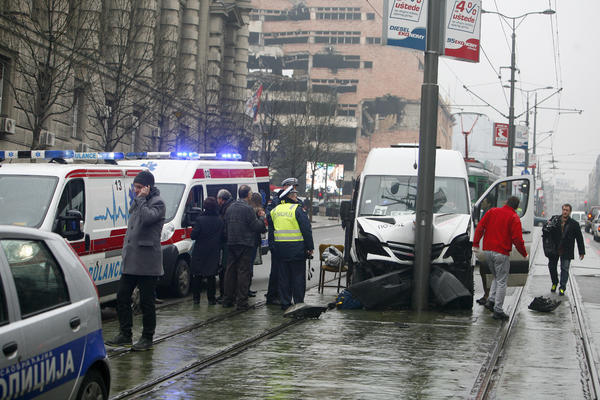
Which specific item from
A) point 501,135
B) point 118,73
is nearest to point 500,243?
point 118,73

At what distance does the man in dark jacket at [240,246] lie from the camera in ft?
43.0

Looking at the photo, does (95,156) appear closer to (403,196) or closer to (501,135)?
(403,196)

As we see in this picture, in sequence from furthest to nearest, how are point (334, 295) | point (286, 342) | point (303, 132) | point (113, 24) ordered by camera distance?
point (303, 132)
point (113, 24)
point (334, 295)
point (286, 342)

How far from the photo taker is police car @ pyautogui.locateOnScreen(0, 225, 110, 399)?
15.5 feet

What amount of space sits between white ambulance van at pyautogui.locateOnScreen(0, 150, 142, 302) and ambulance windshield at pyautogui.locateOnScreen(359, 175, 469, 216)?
4.23 meters

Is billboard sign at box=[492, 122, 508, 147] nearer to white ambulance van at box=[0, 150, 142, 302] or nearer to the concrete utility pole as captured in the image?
the concrete utility pole

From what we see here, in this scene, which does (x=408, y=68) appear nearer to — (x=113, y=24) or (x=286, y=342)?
(x=113, y=24)

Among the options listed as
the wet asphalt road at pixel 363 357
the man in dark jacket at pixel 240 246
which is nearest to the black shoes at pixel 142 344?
the wet asphalt road at pixel 363 357

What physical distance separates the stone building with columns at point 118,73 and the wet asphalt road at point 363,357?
40.9 ft

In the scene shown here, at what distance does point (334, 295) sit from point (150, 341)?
22.0 ft

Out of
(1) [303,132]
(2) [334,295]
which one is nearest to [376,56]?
(1) [303,132]

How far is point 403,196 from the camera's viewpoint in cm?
1525

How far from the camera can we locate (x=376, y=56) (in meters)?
125

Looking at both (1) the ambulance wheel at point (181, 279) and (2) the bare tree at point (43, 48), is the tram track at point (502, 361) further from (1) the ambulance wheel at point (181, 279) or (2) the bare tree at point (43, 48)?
(2) the bare tree at point (43, 48)
